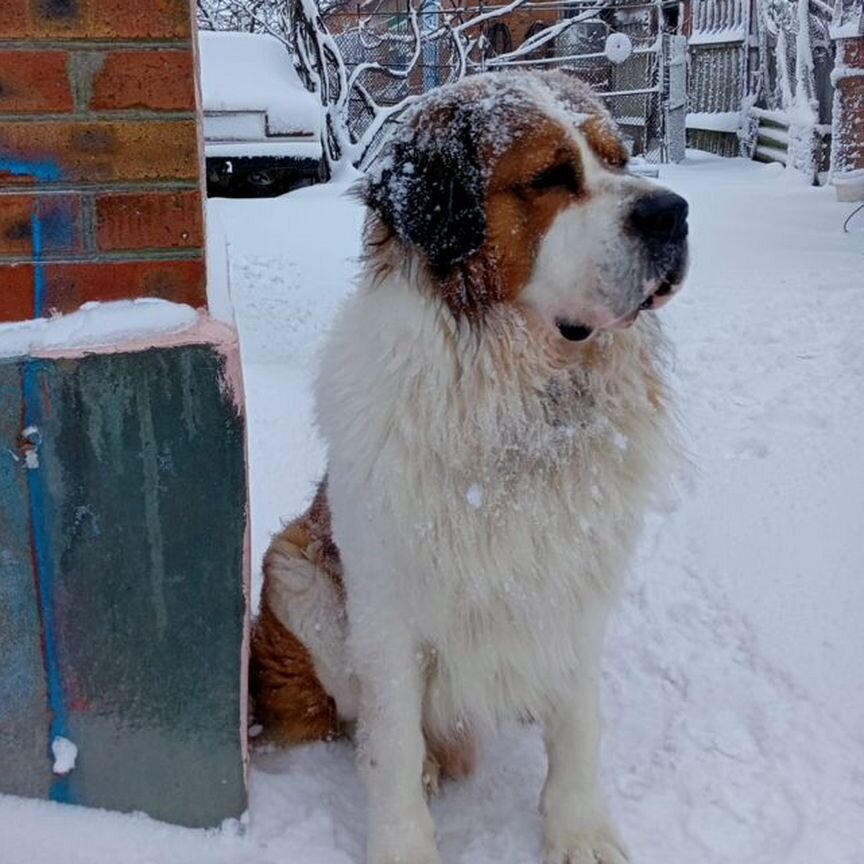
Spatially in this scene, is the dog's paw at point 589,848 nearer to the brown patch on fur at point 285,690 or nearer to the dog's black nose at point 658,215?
the brown patch on fur at point 285,690

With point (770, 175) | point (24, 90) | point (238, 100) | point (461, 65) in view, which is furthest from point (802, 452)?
point (461, 65)

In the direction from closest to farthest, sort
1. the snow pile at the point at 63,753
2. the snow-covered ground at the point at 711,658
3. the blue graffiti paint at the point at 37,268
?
the blue graffiti paint at the point at 37,268, the snow pile at the point at 63,753, the snow-covered ground at the point at 711,658

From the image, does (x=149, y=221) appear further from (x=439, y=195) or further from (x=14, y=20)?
(x=439, y=195)

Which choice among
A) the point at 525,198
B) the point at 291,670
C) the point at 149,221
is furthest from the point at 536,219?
the point at 291,670

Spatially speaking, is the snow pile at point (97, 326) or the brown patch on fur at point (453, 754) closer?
the snow pile at point (97, 326)

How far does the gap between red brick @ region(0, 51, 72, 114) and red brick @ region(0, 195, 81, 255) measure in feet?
0.50

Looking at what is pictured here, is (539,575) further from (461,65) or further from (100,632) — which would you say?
(461,65)

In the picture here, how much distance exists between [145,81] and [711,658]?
2079mm

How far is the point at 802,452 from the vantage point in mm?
4098

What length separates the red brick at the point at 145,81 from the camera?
1909mm

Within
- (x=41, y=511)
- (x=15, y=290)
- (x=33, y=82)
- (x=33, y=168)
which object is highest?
(x=33, y=82)

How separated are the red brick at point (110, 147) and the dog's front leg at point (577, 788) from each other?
135 centimetres

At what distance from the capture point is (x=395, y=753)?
225cm

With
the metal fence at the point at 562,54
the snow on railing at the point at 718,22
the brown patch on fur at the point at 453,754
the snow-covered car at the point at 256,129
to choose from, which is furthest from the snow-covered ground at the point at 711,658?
the snow on railing at the point at 718,22
